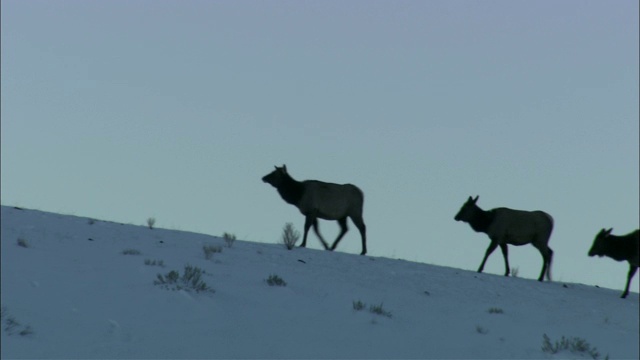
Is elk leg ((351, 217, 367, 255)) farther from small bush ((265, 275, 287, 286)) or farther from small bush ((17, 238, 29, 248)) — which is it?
small bush ((17, 238, 29, 248))

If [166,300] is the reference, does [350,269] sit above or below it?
above

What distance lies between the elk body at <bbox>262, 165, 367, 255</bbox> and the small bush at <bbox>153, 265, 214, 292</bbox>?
30.3 ft

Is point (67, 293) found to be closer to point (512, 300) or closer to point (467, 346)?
point (467, 346)

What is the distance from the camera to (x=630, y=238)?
21.9 metres

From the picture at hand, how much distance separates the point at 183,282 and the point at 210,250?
3.43 meters

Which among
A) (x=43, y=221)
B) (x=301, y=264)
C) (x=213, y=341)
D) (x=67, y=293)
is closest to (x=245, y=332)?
(x=213, y=341)

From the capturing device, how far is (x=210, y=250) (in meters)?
14.7

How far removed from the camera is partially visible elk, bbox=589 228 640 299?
70.3 ft

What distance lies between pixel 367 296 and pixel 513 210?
9.97 meters

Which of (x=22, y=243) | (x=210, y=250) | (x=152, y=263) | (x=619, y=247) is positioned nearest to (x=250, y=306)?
(x=152, y=263)

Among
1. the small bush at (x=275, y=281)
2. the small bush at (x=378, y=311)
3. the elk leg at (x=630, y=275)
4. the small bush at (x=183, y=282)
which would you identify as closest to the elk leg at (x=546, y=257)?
the elk leg at (x=630, y=275)

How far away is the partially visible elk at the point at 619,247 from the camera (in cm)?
2142

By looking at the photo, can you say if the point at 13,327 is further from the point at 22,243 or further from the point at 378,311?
the point at 378,311

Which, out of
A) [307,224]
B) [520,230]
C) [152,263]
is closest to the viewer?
[152,263]
